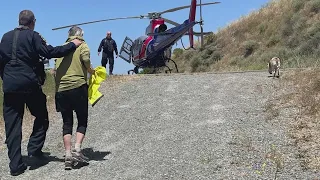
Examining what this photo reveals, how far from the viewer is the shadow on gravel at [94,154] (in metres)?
6.46

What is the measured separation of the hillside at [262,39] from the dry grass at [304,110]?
1022cm

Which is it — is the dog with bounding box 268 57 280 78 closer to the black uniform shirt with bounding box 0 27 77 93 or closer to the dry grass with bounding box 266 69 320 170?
the dry grass with bounding box 266 69 320 170

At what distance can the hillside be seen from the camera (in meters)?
23.0

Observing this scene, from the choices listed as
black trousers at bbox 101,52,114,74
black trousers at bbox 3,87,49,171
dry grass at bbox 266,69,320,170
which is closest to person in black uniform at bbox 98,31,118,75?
black trousers at bbox 101,52,114,74

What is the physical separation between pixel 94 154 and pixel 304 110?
3.63m

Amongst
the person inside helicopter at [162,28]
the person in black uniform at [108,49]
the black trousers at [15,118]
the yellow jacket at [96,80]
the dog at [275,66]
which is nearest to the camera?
the black trousers at [15,118]

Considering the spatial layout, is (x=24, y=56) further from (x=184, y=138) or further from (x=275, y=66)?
(x=275, y=66)

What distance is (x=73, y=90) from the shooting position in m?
6.00

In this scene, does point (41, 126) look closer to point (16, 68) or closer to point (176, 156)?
point (16, 68)

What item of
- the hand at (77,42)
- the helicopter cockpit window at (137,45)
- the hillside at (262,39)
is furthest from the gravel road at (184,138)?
the hillside at (262,39)

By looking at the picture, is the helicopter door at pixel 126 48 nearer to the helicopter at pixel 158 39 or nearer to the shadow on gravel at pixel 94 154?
the helicopter at pixel 158 39

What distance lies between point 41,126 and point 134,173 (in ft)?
5.59

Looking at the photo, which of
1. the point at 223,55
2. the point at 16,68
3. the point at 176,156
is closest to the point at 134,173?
the point at 176,156

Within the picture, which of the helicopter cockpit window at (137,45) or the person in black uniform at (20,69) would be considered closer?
the person in black uniform at (20,69)
